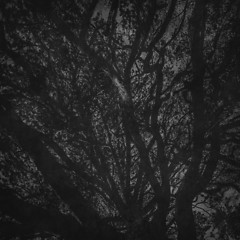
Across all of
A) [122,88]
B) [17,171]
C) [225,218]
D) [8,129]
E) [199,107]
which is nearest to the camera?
[8,129]

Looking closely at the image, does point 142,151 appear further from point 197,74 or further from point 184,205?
point 197,74

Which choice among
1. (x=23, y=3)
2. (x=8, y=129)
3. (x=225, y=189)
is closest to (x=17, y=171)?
(x=8, y=129)

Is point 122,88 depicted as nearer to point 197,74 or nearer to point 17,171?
point 197,74

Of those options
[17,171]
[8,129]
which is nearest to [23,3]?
[8,129]

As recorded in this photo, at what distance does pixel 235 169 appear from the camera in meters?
6.11

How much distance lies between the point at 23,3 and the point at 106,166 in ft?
13.1

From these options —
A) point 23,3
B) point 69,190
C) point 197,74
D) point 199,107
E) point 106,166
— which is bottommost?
point 69,190

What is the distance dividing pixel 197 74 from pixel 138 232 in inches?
127

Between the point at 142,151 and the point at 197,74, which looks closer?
the point at 142,151

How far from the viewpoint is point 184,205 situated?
4426 mm

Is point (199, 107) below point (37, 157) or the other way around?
the other way around

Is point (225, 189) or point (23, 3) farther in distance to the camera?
point (225, 189)

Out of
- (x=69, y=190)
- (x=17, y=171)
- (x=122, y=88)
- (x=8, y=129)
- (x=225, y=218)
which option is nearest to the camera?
(x=69, y=190)

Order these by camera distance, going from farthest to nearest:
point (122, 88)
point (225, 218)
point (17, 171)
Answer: point (225, 218), point (17, 171), point (122, 88)
